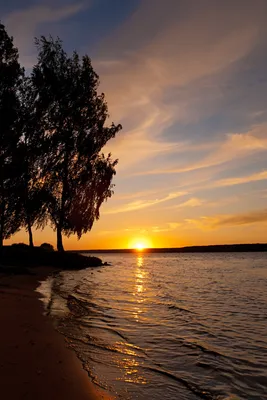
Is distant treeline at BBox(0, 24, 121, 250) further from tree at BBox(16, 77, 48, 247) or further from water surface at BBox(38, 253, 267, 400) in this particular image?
water surface at BBox(38, 253, 267, 400)

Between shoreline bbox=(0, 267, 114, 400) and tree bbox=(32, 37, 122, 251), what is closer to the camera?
shoreline bbox=(0, 267, 114, 400)

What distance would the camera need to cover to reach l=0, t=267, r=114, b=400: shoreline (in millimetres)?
4320

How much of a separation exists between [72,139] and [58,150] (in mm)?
1796

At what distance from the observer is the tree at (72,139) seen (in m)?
31.2

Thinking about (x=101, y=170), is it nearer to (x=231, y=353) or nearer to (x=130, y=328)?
(x=130, y=328)

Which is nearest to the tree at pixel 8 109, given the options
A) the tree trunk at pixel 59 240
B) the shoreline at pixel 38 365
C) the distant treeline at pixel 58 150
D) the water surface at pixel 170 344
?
the distant treeline at pixel 58 150

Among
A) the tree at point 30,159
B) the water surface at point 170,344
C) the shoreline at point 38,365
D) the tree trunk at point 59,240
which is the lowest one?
the water surface at point 170,344

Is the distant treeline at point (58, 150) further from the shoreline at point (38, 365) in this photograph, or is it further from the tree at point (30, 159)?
the shoreline at point (38, 365)

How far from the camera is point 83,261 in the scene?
115 ft

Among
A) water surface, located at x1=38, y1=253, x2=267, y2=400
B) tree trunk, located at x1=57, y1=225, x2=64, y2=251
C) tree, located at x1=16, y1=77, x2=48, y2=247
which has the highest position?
tree, located at x1=16, y1=77, x2=48, y2=247

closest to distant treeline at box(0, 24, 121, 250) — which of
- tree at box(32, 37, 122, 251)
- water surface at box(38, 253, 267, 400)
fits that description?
tree at box(32, 37, 122, 251)

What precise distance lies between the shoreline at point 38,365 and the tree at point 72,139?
24402mm

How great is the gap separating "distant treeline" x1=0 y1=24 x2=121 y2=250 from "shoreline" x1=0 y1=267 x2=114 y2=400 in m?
20.4

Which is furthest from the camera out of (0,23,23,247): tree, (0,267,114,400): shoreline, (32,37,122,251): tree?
(32,37,122,251): tree
